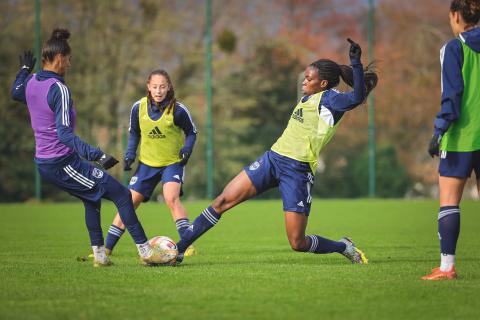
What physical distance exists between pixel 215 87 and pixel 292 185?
22.0m

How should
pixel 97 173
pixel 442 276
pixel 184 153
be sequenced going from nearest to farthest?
pixel 442 276, pixel 97 173, pixel 184 153

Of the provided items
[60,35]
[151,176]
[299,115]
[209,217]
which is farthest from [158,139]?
[299,115]

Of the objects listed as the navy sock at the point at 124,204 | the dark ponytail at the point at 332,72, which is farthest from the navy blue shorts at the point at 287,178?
the navy sock at the point at 124,204

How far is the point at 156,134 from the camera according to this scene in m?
9.53

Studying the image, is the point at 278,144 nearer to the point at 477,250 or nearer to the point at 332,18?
the point at 477,250

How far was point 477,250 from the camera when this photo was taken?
32.0ft

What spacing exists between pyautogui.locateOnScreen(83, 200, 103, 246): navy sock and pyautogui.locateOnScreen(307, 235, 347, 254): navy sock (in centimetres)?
189

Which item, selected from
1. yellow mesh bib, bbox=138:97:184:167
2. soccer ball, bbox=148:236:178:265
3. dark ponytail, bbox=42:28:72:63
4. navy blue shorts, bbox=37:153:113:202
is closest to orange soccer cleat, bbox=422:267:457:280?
soccer ball, bbox=148:236:178:265

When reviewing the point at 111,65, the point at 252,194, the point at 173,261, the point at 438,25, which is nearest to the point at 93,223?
the point at 173,261

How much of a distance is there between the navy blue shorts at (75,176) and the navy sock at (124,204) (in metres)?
0.06

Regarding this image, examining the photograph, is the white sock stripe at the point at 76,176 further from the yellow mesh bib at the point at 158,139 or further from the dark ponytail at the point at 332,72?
the dark ponytail at the point at 332,72

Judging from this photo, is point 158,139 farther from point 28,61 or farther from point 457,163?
point 457,163

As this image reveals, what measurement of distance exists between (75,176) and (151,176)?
214 centimetres

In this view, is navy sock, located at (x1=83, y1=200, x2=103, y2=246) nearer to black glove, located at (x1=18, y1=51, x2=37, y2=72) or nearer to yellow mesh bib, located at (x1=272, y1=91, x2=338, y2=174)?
black glove, located at (x1=18, y1=51, x2=37, y2=72)
